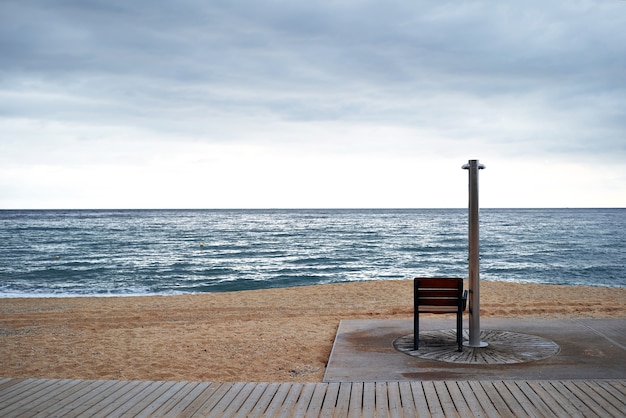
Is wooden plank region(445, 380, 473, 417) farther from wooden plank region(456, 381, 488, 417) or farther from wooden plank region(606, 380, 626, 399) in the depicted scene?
wooden plank region(606, 380, 626, 399)

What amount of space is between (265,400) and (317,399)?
47 centimetres

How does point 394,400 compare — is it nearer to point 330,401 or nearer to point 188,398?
point 330,401

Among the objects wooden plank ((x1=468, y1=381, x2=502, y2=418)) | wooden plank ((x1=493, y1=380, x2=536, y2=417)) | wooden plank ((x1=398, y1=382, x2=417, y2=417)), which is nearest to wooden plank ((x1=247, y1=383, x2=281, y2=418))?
wooden plank ((x1=398, y1=382, x2=417, y2=417))

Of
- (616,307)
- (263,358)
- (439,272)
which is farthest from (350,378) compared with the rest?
(439,272)

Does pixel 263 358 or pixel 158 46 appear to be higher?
pixel 158 46

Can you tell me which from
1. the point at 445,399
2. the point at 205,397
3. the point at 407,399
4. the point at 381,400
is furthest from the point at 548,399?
the point at 205,397

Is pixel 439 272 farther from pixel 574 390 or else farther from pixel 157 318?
pixel 574 390

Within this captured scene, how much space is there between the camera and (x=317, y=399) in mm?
4785

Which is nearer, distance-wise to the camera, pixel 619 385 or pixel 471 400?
pixel 471 400

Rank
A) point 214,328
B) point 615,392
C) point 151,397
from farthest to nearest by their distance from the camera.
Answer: point 214,328, point 151,397, point 615,392

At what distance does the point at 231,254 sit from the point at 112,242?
15260 millimetres

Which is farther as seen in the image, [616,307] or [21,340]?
[616,307]

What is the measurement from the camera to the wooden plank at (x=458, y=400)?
4391 mm

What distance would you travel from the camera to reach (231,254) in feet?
114
